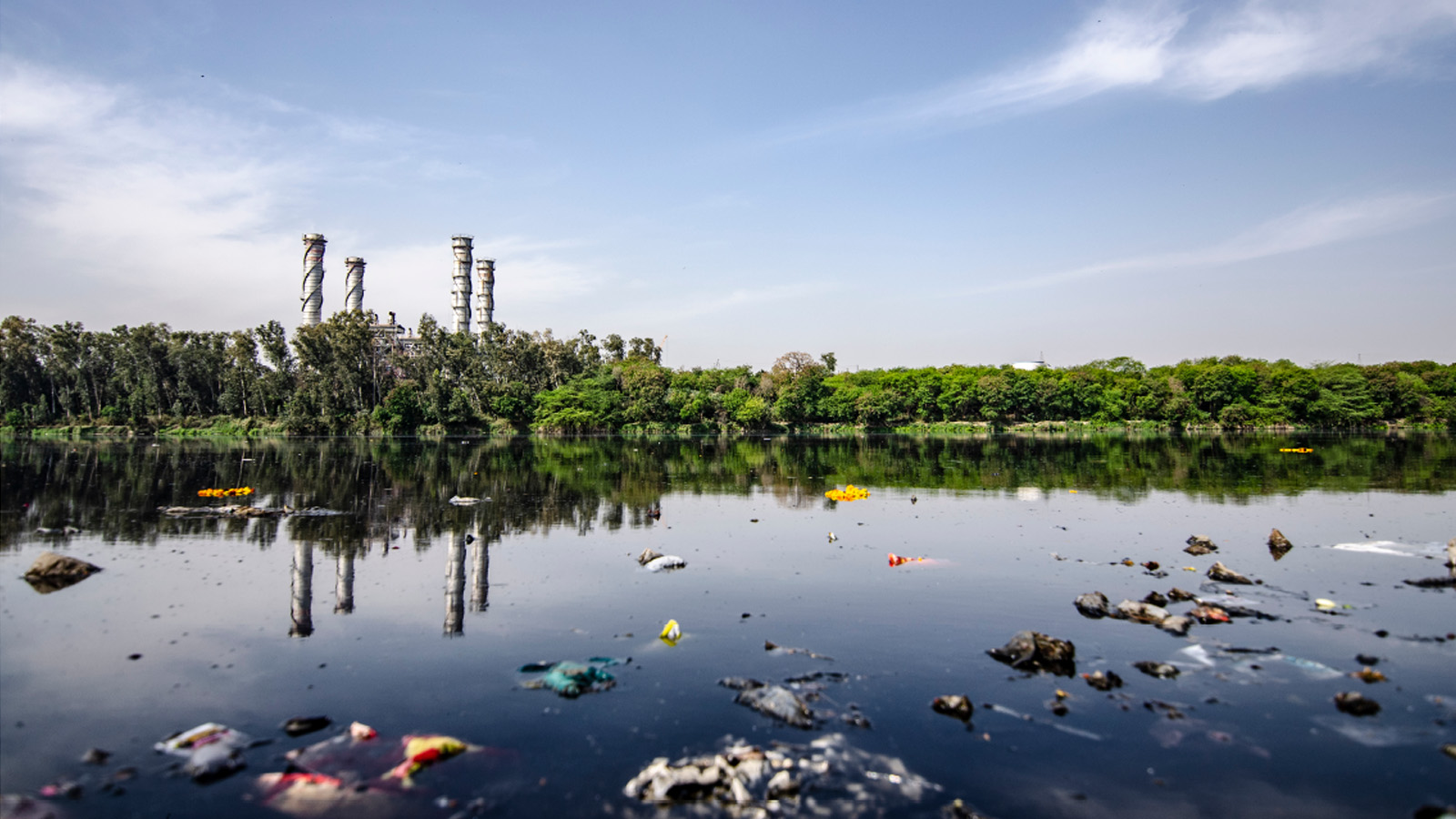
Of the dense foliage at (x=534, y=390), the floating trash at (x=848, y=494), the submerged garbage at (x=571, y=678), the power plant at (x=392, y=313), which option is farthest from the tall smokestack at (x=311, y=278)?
the submerged garbage at (x=571, y=678)

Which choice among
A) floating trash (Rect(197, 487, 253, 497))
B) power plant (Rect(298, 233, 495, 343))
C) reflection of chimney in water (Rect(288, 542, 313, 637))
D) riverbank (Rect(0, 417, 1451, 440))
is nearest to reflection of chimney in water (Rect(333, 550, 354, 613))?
reflection of chimney in water (Rect(288, 542, 313, 637))

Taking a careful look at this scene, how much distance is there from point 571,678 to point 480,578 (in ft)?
21.1

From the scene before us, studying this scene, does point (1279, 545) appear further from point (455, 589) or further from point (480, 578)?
point (455, 589)

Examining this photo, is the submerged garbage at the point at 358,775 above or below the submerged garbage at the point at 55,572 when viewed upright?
below

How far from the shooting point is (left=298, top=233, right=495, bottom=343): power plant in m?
124

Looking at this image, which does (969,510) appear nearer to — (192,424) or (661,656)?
(661,656)

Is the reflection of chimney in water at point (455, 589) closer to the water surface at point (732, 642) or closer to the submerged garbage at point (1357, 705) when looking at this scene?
the water surface at point (732, 642)

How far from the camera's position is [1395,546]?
59.0 feet

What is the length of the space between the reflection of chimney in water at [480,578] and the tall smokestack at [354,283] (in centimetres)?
12374

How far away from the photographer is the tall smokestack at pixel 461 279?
417 ft

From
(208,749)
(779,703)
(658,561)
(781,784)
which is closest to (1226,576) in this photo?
(779,703)

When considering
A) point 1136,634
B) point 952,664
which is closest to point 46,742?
point 952,664

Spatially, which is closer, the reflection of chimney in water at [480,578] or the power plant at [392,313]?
the reflection of chimney in water at [480,578]

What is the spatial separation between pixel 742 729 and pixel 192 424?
9350 centimetres
